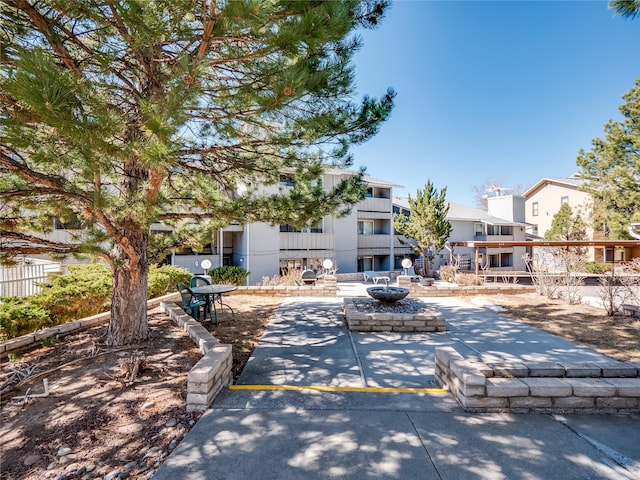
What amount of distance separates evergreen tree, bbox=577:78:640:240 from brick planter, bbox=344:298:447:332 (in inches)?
719

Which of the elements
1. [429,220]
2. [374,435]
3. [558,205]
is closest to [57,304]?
[374,435]

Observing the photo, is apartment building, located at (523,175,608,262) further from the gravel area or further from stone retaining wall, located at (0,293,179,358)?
stone retaining wall, located at (0,293,179,358)

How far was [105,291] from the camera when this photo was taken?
681cm

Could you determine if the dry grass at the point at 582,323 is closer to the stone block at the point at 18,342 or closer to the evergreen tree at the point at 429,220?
the evergreen tree at the point at 429,220

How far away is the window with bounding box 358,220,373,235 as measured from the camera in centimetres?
2320

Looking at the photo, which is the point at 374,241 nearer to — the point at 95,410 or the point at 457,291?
the point at 457,291

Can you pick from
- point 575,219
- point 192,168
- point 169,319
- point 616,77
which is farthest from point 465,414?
point 575,219

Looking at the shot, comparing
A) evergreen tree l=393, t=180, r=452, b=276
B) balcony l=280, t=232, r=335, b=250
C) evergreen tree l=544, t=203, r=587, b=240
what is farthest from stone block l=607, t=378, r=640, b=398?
evergreen tree l=544, t=203, r=587, b=240

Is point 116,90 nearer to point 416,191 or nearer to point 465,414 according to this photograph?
point 465,414

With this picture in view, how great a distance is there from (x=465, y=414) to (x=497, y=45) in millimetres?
15032

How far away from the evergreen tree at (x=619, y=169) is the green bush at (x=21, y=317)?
25818mm

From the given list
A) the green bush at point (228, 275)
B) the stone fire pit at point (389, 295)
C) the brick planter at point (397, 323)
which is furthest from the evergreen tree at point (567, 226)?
the green bush at point (228, 275)

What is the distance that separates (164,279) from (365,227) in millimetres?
17041

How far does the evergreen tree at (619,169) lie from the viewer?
54.0 ft
